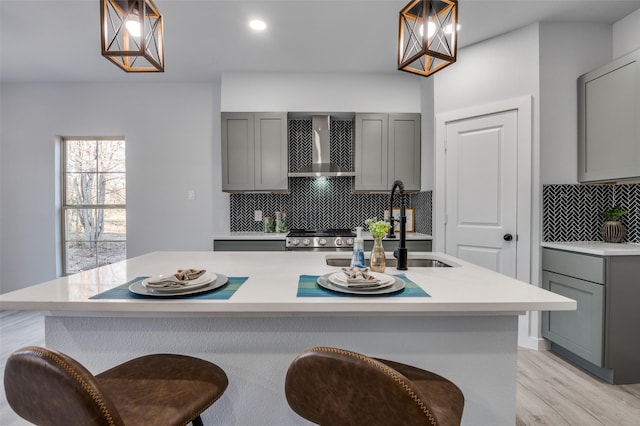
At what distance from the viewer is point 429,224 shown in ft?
11.5

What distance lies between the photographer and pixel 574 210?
2.69 meters

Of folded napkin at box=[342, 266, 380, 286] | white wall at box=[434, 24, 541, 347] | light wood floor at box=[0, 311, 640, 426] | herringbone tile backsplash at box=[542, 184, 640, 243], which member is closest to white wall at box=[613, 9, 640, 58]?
white wall at box=[434, 24, 541, 347]

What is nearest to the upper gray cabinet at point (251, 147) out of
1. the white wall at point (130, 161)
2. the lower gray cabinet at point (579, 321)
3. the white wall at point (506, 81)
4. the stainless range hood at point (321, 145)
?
the stainless range hood at point (321, 145)

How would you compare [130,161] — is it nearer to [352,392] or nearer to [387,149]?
[387,149]

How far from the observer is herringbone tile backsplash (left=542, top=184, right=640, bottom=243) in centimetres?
268

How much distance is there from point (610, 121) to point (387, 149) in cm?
185

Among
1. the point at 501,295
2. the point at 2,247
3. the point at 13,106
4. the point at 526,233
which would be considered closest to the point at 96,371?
the point at 501,295

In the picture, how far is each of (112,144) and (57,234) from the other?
50.2 inches

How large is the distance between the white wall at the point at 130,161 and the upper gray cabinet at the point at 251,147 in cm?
50

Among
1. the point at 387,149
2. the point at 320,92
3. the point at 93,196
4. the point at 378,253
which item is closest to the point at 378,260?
the point at 378,253

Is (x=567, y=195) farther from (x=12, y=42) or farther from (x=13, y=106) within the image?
(x=13, y=106)

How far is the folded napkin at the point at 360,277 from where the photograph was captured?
123 cm

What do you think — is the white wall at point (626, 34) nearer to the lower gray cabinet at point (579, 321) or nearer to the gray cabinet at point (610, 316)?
the gray cabinet at point (610, 316)

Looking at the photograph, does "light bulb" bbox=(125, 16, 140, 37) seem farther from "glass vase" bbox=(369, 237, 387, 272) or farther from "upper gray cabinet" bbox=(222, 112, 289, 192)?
"upper gray cabinet" bbox=(222, 112, 289, 192)
